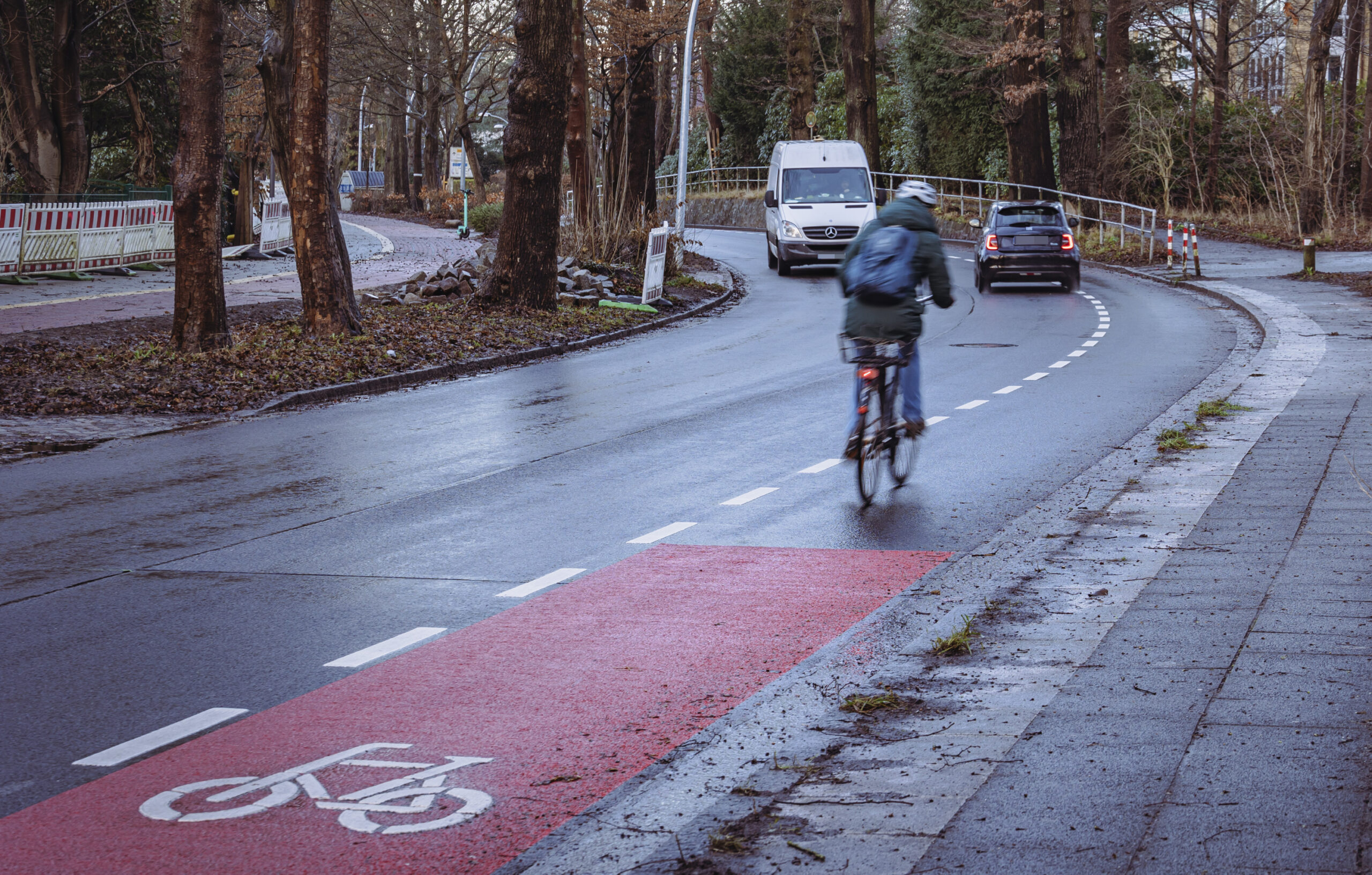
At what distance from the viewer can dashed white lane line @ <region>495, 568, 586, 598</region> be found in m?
7.42

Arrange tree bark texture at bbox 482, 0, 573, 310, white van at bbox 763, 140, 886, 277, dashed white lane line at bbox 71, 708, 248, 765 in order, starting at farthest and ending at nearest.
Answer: white van at bbox 763, 140, 886, 277
tree bark texture at bbox 482, 0, 573, 310
dashed white lane line at bbox 71, 708, 248, 765

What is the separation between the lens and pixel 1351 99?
141 feet

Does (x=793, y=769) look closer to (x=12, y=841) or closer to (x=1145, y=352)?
(x=12, y=841)

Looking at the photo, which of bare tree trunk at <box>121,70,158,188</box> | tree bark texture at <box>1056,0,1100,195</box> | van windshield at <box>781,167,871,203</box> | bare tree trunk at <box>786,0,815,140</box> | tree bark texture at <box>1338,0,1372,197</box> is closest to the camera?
van windshield at <box>781,167,871,203</box>

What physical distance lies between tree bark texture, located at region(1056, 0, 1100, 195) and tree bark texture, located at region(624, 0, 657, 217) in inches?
503

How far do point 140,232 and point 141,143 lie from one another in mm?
8120

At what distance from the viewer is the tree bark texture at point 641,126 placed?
33.2 metres

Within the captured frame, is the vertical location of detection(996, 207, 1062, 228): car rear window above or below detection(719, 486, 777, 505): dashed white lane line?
above

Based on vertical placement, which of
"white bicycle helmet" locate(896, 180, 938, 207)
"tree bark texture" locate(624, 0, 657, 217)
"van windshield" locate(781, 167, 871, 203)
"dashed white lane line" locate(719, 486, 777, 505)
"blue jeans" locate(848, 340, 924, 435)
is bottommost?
"dashed white lane line" locate(719, 486, 777, 505)

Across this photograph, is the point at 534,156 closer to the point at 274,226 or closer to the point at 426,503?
the point at 426,503

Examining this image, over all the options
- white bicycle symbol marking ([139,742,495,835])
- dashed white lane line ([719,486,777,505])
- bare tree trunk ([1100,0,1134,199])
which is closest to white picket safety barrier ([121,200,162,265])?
dashed white lane line ([719,486,777,505])

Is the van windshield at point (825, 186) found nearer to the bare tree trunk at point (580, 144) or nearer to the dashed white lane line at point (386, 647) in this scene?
the bare tree trunk at point (580, 144)

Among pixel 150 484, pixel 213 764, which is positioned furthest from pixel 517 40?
pixel 213 764

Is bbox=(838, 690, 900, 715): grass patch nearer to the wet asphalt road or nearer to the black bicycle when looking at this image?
the wet asphalt road
